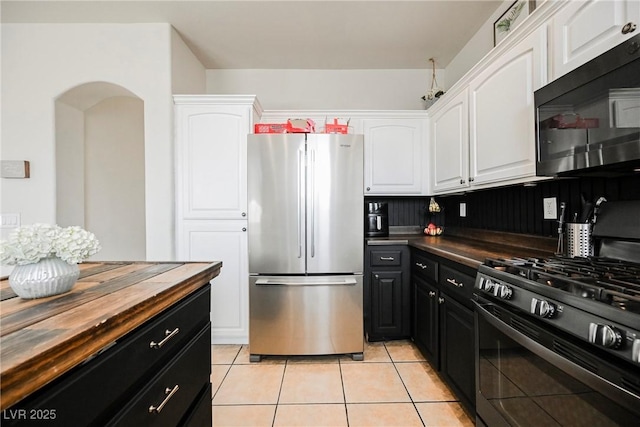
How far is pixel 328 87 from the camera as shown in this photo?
10.8 ft

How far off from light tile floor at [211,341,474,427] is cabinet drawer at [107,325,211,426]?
66 cm

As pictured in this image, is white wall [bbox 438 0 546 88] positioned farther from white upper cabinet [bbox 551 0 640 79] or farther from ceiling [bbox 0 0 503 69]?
white upper cabinet [bbox 551 0 640 79]

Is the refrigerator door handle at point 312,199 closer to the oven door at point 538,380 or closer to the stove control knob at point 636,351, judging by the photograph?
the oven door at point 538,380

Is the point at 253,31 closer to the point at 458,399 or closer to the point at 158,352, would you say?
the point at 158,352

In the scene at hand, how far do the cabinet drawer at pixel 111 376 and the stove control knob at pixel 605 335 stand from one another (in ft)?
4.04

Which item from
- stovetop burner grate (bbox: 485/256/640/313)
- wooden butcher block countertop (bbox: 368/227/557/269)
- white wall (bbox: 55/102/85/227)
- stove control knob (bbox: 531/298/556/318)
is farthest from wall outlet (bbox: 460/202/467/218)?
white wall (bbox: 55/102/85/227)

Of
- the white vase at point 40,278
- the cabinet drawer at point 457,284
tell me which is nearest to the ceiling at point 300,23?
the cabinet drawer at point 457,284

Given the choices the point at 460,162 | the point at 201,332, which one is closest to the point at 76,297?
the point at 201,332

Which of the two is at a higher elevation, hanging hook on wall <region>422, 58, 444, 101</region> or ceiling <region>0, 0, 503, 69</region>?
ceiling <region>0, 0, 503, 69</region>

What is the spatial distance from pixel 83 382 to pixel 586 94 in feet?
5.78

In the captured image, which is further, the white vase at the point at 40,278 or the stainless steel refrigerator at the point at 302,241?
the stainless steel refrigerator at the point at 302,241

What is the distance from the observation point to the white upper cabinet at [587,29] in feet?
3.51

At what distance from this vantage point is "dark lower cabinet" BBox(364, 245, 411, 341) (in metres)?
2.51

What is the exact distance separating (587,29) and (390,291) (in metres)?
1.98
